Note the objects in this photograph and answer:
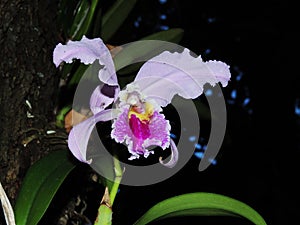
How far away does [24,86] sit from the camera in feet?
3.68

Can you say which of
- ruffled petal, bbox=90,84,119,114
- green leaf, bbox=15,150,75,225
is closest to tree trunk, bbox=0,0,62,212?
green leaf, bbox=15,150,75,225

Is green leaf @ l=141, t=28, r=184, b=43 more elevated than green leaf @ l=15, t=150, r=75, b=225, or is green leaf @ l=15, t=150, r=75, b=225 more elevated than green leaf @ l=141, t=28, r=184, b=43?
green leaf @ l=141, t=28, r=184, b=43

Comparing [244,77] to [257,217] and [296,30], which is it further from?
[257,217]

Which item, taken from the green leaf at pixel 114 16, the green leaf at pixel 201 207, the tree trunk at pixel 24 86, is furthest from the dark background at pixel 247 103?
the green leaf at pixel 201 207

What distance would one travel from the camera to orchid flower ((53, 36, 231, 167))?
2.80ft

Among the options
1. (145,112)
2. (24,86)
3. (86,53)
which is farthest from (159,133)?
(24,86)

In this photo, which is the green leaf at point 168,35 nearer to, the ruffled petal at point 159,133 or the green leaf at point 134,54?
the green leaf at point 134,54

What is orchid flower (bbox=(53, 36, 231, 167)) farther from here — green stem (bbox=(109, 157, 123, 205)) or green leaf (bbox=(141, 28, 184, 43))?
green leaf (bbox=(141, 28, 184, 43))

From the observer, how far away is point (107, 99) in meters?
0.90

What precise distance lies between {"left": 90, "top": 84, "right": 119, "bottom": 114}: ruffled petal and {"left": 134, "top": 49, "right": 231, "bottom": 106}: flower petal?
6cm

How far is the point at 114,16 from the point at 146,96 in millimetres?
472

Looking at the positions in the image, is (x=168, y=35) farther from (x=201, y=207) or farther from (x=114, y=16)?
(x=201, y=207)

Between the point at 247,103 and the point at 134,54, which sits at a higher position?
the point at 247,103

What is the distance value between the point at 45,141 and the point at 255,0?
4.48ft
